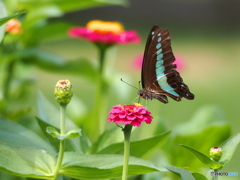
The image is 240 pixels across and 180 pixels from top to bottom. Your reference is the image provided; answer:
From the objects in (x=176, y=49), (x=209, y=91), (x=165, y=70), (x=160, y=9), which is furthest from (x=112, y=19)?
(x=165, y=70)

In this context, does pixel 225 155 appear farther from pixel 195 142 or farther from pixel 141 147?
pixel 195 142

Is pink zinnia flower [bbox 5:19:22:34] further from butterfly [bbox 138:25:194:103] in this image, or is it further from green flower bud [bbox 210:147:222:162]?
green flower bud [bbox 210:147:222:162]

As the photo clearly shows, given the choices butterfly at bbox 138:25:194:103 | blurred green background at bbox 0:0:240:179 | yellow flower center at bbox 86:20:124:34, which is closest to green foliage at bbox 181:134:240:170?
butterfly at bbox 138:25:194:103

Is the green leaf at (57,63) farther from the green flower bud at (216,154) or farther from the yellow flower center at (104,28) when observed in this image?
the green flower bud at (216,154)

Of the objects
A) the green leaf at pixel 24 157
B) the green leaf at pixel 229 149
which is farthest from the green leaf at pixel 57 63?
the green leaf at pixel 229 149

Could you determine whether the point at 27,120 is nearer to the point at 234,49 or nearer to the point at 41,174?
the point at 41,174

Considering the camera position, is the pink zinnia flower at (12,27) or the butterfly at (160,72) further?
the pink zinnia flower at (12,27)

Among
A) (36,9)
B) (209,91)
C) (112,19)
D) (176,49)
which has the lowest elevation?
(36,9)

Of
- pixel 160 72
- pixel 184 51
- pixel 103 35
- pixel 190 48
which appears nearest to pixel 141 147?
pixel 160 72
